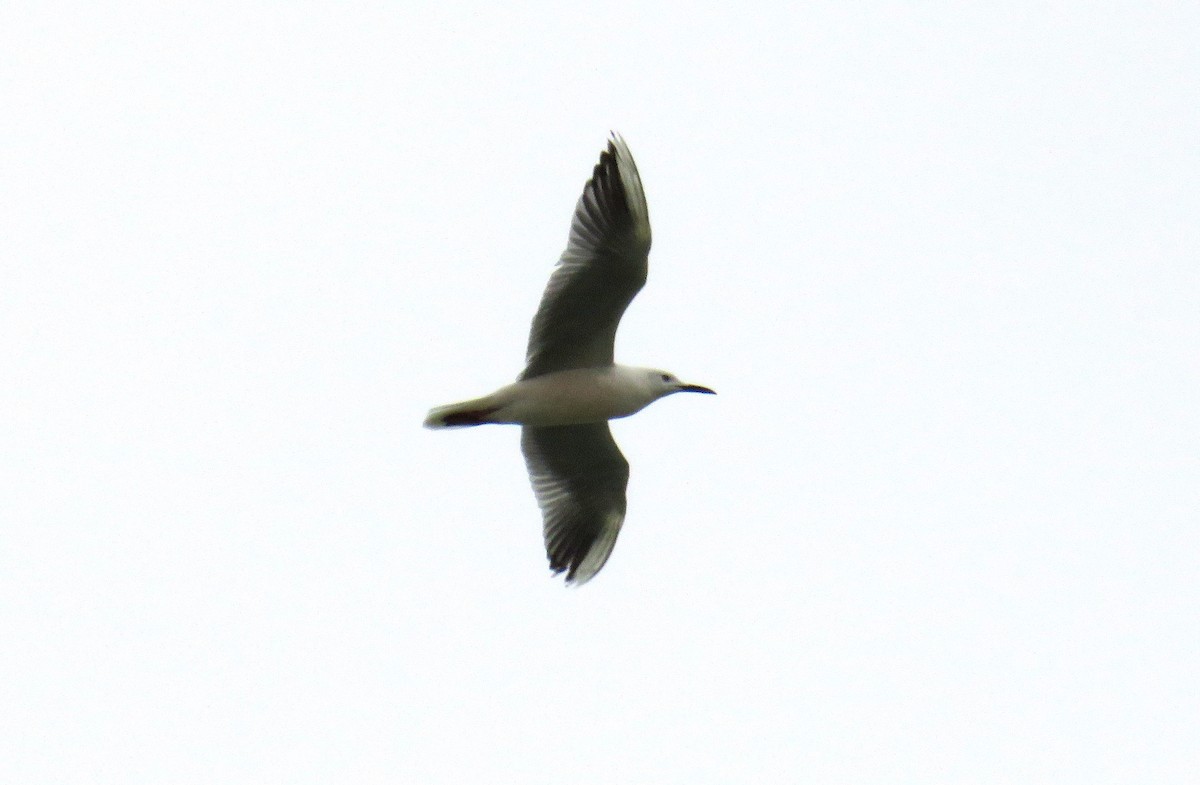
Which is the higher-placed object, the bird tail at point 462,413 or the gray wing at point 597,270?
the gray wing at point 597,270

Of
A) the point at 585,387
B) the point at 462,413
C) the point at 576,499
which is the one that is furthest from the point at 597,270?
the point at 576,499

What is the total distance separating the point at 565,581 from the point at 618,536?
0.49 metres

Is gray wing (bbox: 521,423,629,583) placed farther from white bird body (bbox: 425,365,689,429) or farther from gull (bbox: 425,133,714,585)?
white bird body (bbox: 425,365,689,429)

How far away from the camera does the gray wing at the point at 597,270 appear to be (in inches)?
458

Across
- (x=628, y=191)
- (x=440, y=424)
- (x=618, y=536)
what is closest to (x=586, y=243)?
(x=628, y=191)

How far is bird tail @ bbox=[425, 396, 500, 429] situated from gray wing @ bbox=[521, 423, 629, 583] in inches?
41.9

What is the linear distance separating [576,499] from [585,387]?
138 cm

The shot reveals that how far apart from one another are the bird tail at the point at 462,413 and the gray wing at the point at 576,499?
106 cm

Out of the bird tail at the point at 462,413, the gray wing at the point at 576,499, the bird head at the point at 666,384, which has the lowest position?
the gray wing at the point at 576,499

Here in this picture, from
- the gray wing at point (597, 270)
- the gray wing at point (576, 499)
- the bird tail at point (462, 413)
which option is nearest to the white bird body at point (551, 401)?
the bird tail at point (462, 413)

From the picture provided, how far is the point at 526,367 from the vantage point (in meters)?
12.2

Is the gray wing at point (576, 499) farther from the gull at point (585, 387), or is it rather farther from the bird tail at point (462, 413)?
the bird tail at point (462, 413)

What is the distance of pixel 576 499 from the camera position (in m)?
13.2

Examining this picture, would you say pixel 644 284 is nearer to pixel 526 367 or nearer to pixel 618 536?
pixel 526 367
